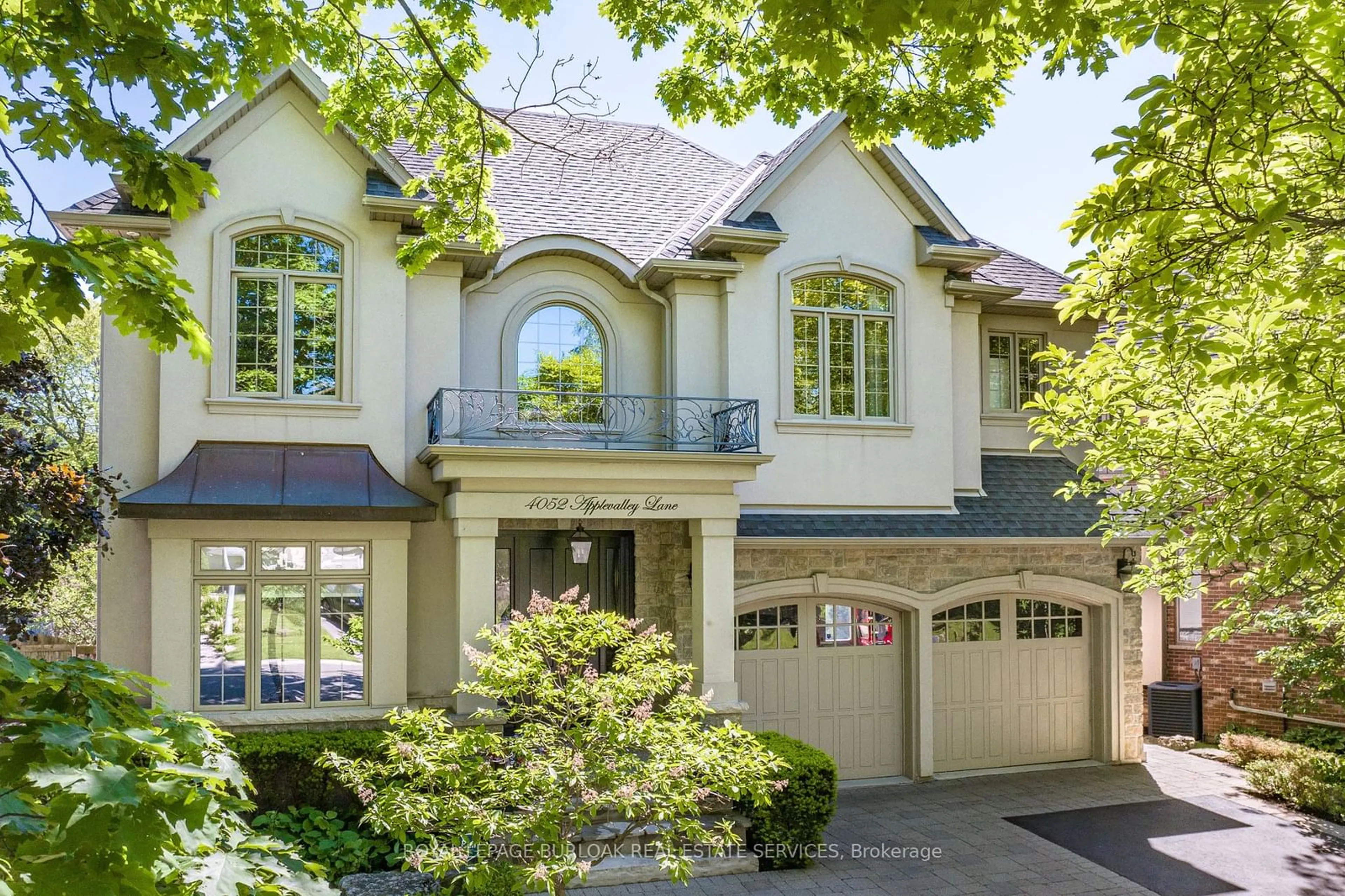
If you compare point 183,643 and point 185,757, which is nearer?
point 185,757

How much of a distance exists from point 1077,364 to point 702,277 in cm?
634

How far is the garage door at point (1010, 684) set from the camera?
47.3 feet

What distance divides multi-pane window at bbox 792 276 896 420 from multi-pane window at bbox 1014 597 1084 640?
377 centimetres

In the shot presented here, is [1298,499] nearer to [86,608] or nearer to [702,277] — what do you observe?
[702,277]

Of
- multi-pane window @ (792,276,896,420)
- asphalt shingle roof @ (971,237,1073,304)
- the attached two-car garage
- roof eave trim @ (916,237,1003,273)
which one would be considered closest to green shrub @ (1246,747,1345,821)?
the attached two-car garage

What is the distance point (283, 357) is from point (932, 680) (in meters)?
9.68

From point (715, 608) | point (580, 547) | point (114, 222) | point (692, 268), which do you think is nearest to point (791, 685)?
point (715, 608)

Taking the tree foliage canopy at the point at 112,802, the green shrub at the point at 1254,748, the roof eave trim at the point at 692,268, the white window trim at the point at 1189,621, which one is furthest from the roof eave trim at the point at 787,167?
the tree foliage canopy at the point at 112,802

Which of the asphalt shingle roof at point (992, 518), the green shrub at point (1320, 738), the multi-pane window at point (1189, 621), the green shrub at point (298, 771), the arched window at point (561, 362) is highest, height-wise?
the arched window at point (561, 362)

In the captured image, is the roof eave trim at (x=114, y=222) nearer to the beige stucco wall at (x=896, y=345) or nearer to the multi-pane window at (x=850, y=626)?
the beige stucco wall at (x=896, y=345)

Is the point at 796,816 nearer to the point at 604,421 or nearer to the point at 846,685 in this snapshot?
the point at 846,685

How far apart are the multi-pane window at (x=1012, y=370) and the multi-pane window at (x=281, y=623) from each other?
9.72 meters

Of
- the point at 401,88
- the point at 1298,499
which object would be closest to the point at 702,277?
the point at 401,88

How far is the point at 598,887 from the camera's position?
9.76m
